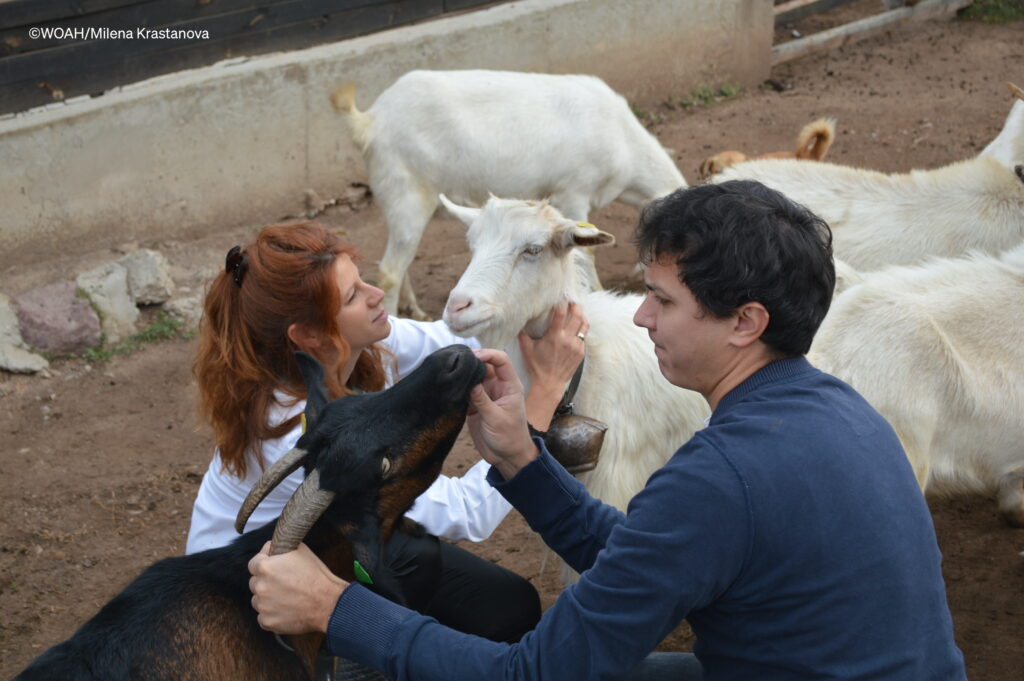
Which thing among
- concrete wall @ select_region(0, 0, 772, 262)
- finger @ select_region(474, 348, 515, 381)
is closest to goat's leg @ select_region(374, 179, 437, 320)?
concrete wall @ select_region(0, 0, 772, 262)

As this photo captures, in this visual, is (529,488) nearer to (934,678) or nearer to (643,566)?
(643,566)

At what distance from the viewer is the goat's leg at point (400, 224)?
20.1 feet

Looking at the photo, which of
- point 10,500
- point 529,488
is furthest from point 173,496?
point 529,488

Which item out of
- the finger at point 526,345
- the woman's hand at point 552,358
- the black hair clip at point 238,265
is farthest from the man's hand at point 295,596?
the finger at point 526,345

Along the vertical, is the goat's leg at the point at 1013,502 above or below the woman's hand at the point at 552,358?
below

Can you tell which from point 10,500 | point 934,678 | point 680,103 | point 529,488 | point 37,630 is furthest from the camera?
point 680,103

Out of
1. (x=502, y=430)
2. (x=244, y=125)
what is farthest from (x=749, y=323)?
(x=244, y=125)

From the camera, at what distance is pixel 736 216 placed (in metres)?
1.85

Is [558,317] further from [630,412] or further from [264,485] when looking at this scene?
[264,485]

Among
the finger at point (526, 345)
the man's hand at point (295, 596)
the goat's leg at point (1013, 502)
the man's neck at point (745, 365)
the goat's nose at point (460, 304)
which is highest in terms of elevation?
the man's neck at point (745, 365)

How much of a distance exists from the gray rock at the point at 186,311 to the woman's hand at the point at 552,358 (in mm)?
3469

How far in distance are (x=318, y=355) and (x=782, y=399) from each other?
156 centimetres

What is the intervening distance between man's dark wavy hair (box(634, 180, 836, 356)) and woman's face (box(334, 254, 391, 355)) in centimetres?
129

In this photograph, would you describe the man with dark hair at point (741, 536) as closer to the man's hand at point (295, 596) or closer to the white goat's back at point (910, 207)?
the man's hand at point (295, 596)
